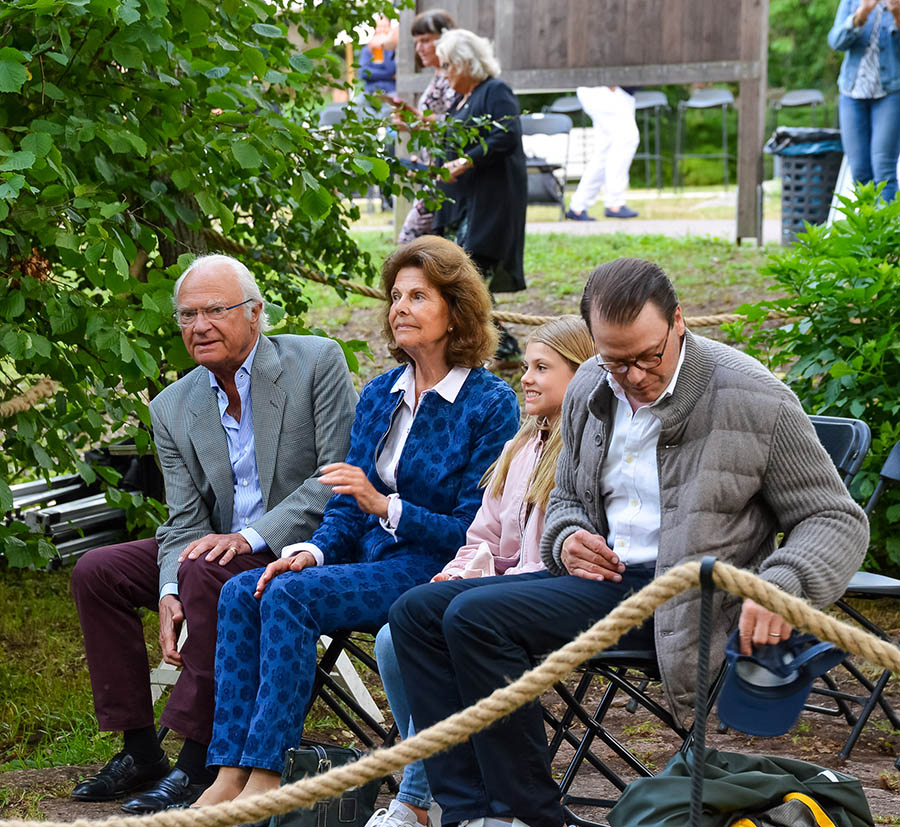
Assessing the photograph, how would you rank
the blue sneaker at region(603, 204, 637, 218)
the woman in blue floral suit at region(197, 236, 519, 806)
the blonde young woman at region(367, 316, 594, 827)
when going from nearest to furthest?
the woman in blue floral suit at region(197, 236, 519, 806) → the blonde young woman at region(367, 316, 594, 827) → the blue sneaker at region(603, 204, 637, 218)

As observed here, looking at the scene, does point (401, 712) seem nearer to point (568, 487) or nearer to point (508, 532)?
point (508, 532)

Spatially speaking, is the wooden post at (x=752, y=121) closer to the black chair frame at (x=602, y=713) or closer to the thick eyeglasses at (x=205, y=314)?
the thick eyeglasses at (x=205, y=314)

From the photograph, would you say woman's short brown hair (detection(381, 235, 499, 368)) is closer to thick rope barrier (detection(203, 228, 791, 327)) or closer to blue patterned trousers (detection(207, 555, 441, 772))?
blue patterned trousers (detection(207, 555, 441, 772))

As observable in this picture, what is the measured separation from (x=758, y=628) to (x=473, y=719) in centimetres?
61

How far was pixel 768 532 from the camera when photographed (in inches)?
117

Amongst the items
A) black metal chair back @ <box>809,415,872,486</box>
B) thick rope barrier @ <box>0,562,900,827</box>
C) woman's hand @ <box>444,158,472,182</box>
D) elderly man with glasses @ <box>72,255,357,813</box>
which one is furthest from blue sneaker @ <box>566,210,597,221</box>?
thick rope barrier @ <box>0,562,900,827</box>

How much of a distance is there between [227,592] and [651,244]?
24.9ft

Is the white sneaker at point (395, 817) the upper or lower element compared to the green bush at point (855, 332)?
lower

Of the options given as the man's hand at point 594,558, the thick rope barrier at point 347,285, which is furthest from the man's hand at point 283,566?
the thick rope barrier at point 347,285

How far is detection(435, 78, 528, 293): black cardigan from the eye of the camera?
688 centimetres

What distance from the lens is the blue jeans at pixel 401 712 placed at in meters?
3.18

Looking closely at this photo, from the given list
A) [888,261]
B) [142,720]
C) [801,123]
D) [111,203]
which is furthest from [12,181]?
[801,123]

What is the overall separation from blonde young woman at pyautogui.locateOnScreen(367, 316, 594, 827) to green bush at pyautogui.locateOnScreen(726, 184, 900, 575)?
1.71 m

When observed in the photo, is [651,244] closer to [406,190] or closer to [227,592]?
[406,190]
